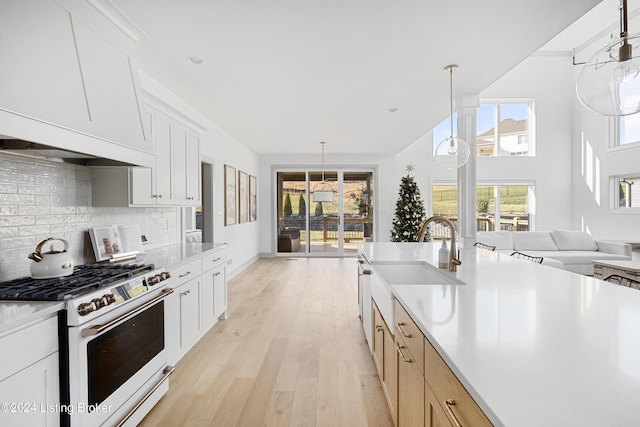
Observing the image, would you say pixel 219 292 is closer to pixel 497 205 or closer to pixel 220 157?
pixel 220 157

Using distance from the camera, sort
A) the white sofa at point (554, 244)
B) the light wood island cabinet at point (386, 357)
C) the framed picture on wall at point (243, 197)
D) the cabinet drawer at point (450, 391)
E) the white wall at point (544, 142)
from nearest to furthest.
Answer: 1. the cabinet drawer at point (450, 391)
2. the light wood island cabinet at point (386, 357)
3. the white sofa at point (554, 244)
4. the framed picture on wall at point (243, 197)
5. the white wall at point (544, 142)

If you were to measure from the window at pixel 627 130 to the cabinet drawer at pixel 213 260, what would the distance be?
26.5 feet

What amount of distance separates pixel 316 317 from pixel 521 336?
2.93 m

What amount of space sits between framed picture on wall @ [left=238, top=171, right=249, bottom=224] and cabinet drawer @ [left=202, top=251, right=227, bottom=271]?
9.03 ft

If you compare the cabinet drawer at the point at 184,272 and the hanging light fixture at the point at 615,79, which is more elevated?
the hanging light fixture at the point at 615,79

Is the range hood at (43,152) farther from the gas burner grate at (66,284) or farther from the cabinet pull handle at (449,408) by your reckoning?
the cabinet pull handle at (449,408)

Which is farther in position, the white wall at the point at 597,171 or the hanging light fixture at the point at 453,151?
the white wall at the point at 597,171

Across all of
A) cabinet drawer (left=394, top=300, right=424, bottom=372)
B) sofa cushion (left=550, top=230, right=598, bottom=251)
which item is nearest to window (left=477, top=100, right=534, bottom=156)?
sofa cushion (left=550, top=230, right=598, bottom=251)

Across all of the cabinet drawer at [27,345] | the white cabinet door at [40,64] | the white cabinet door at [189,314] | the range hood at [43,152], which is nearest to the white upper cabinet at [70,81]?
the white cabinet door at [40,64]

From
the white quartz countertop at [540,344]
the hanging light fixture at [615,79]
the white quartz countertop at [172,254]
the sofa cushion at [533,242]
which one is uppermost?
the hanging light fixture at [615,79]

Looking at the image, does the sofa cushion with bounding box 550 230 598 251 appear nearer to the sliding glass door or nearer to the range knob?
the sliding glass door

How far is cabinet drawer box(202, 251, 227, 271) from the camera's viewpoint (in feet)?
10.1

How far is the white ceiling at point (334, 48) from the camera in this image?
6.91 ft

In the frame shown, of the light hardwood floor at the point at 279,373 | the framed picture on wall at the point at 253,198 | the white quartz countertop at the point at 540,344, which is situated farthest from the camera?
the framed picture on wall at the point at 253,198
